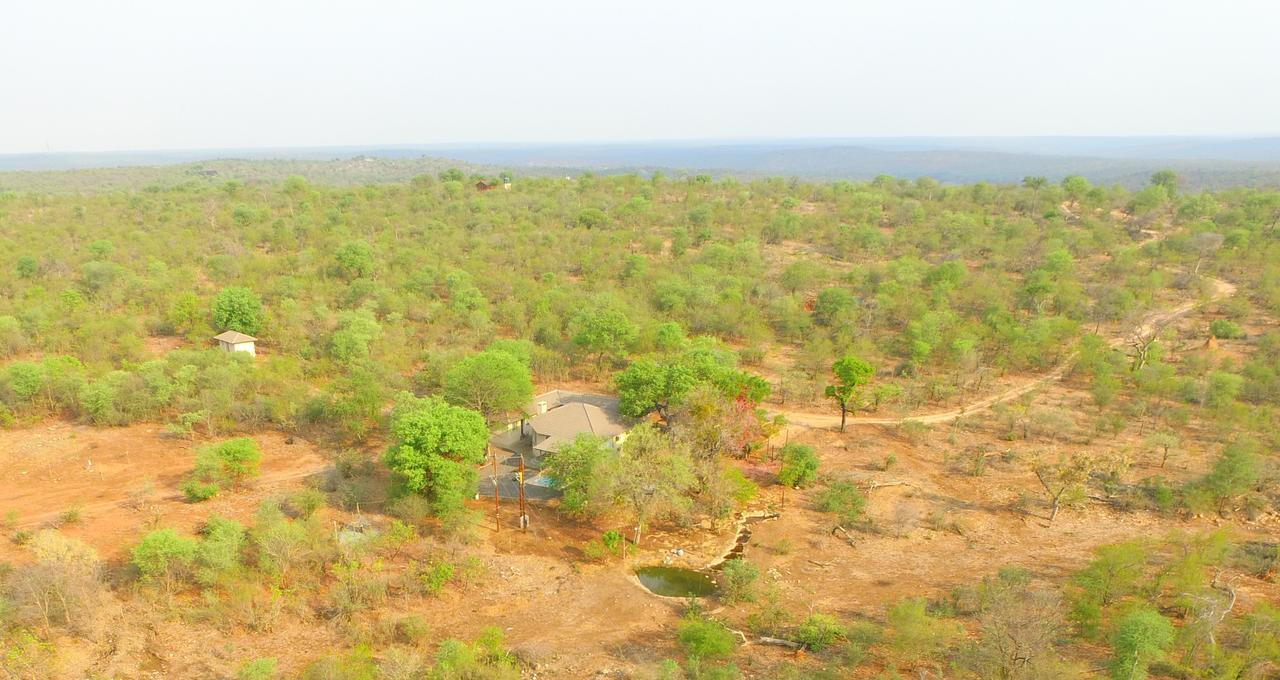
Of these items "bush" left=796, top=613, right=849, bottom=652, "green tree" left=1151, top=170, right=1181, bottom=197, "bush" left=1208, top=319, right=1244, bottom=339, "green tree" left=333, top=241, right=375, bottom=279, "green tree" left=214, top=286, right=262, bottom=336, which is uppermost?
"green tree" left=1151, top=170, right=1181, bottom=197

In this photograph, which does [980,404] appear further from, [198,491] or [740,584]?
[198,491]

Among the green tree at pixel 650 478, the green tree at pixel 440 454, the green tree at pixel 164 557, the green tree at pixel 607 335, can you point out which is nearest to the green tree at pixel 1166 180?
the green tree at pixel 607 335

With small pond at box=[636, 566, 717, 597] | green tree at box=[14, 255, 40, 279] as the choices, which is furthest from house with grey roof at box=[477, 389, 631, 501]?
green tree at box=[14, 255, 40, 279]

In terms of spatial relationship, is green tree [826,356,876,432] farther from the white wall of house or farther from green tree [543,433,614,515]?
the white wall of house

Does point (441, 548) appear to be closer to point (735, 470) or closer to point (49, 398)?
point (735, 470)

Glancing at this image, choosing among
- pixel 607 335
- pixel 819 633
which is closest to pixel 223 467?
pixel 607 335

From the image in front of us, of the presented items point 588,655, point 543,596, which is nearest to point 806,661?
point 588,655
